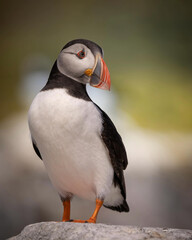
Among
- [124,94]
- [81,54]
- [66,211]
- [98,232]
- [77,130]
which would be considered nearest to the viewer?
[98,232]

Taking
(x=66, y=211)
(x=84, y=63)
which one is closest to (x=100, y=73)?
(x=84, y=63)

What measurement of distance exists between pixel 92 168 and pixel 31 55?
69.5 inches

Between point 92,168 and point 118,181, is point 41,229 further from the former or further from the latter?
point 118,181

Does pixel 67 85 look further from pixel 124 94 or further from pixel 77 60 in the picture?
pixel 124 94

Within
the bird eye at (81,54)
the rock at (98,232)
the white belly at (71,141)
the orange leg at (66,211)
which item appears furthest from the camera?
the orange leg at (66,211)

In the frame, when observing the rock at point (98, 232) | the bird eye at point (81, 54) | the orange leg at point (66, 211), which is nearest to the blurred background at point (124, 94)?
the orange leg at point (66, 211)

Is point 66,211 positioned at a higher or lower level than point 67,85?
lower

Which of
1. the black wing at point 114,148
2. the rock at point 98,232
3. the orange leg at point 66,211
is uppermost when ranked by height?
the black wing at point 114,148

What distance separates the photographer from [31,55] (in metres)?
3.28

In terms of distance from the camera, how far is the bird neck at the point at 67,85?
6.03ft

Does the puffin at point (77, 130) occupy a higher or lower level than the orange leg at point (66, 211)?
higher

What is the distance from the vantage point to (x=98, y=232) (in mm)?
1571

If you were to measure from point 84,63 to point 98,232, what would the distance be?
876 mm

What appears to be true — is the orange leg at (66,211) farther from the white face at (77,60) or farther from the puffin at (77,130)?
the white face at (77,60)
